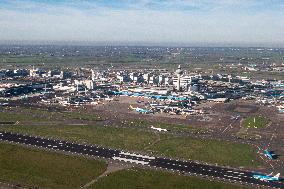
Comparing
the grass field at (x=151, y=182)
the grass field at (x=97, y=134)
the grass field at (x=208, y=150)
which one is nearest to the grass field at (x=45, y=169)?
the grass field at (x=151, y=182)

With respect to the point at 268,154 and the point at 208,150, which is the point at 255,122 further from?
the point at 208,150

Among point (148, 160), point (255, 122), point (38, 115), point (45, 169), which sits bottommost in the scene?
point (255, 122)

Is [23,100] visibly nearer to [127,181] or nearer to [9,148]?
[9,148]

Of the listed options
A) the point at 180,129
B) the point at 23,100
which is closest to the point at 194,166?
the point at 180,129

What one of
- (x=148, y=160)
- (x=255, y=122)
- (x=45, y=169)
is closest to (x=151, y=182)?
(x=148, y=160)

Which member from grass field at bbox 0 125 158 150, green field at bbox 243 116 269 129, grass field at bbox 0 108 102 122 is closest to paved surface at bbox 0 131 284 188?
grass field at bbox 0 125 158 150

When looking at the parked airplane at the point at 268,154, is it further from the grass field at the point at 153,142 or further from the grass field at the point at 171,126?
the grass field at the point at 171,126
